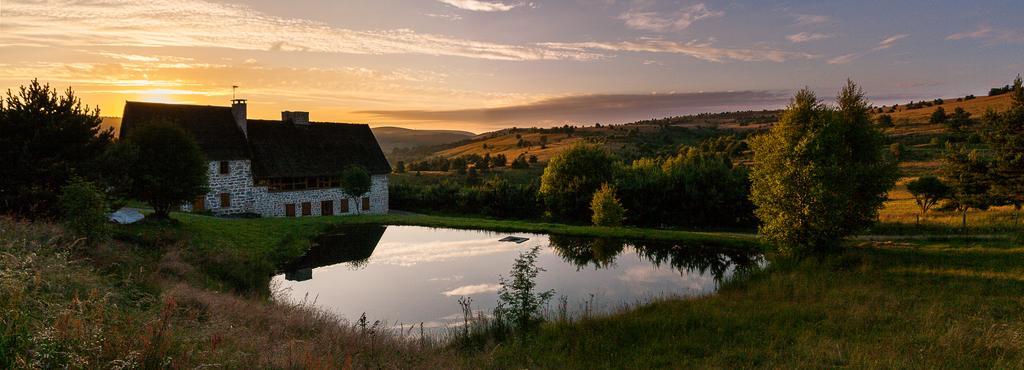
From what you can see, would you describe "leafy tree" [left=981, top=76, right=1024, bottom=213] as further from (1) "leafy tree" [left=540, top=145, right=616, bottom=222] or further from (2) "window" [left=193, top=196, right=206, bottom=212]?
(2) "window" [left=193, top=196, right=206, bottom=212]

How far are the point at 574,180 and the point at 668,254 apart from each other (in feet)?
48.1

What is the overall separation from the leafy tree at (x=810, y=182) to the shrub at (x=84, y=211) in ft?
71.6

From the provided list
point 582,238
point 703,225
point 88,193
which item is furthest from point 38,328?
point 703,225

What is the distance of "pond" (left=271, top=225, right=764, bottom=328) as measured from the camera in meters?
15.1

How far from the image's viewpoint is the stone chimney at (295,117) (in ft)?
135

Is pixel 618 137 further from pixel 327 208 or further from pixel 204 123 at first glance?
pixel 204 123

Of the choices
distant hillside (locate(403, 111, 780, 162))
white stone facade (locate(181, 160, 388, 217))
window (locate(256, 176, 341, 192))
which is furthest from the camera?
distant hillside (locate(403, 111, 780, 162))

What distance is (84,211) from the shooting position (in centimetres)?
1410

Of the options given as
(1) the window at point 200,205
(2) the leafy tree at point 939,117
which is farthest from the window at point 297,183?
(2) the leafy tree at point 939,117

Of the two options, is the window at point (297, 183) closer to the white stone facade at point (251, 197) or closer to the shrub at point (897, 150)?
the white stone facade at point (251, 197)

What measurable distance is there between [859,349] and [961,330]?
2.54m

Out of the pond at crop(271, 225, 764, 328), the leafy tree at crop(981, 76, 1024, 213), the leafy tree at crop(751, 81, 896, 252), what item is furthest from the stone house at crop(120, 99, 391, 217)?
the leafy tree at crop(981, 76, 1024, 213)

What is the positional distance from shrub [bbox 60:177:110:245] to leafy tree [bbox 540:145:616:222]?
27401 millimetres

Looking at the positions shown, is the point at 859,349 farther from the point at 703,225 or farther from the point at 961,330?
the point at 703,225
